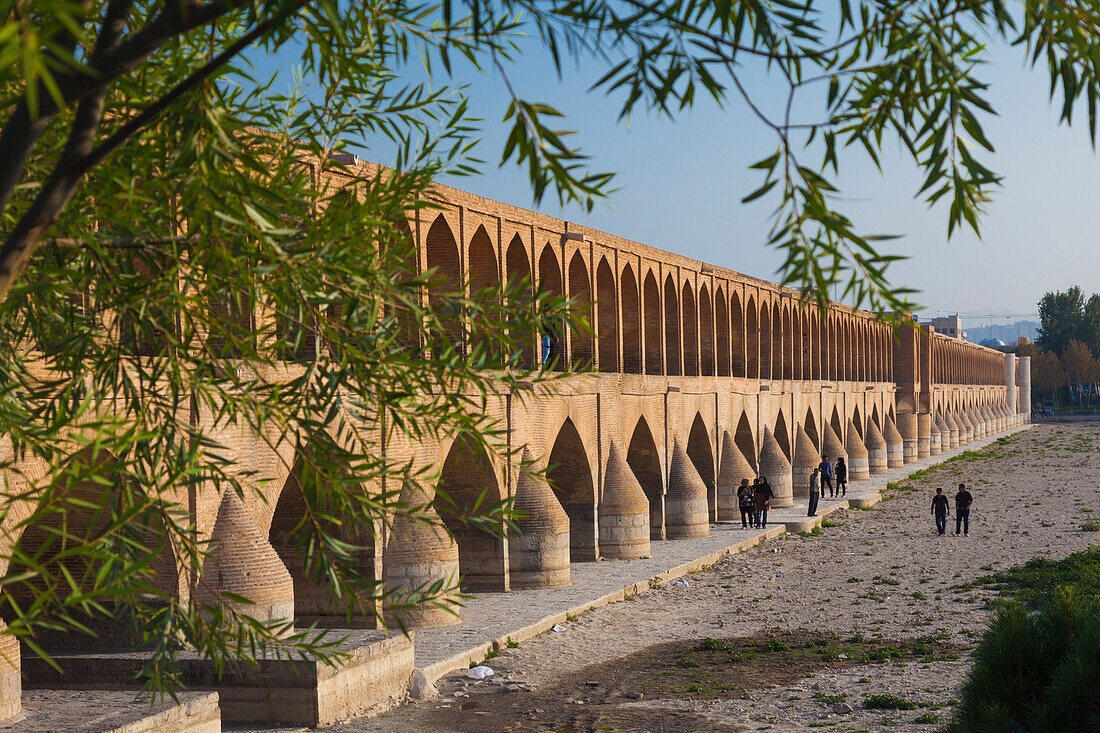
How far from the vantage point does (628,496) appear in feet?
63.4

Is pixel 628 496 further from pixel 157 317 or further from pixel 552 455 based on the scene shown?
pixel 157 317

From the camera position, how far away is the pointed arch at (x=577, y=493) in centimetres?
1864

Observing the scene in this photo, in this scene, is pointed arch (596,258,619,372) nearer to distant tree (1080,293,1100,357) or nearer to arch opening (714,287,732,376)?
arch opening (714,287,732,376)

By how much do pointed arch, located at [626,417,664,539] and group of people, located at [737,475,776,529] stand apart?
7.81 ft

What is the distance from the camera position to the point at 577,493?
18828mm

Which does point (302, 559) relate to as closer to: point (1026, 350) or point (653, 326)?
point (653, 326)

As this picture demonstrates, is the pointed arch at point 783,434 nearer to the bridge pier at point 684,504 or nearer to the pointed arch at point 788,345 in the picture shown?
the pointed arch at point 788,345

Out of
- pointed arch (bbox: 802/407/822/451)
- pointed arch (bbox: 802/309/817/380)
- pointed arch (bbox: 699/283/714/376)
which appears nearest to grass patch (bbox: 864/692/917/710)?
pointed arch (bbox: 699/283/714/376)

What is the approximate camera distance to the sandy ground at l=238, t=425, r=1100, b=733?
9.90 m

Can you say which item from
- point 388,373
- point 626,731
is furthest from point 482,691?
point 388,373

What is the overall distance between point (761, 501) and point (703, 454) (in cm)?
203

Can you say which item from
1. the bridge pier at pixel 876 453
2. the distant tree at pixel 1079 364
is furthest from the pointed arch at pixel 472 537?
the distant tree at pixel 1079 364

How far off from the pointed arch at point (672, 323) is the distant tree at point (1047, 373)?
88.0 meters

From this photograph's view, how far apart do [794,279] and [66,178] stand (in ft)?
6.53
